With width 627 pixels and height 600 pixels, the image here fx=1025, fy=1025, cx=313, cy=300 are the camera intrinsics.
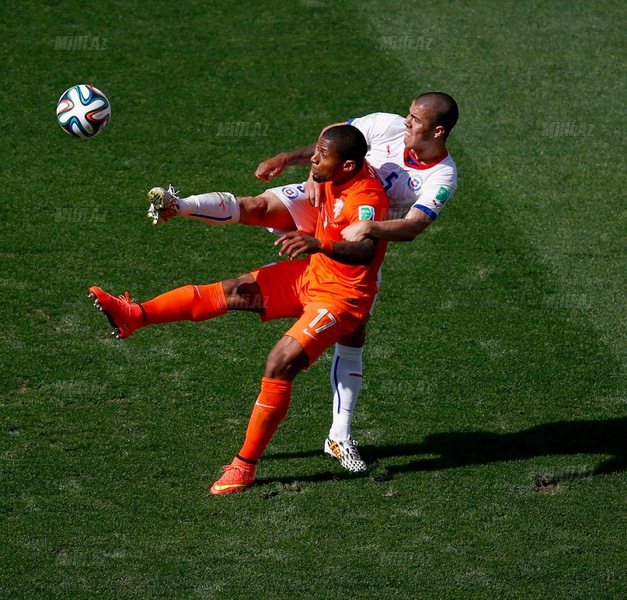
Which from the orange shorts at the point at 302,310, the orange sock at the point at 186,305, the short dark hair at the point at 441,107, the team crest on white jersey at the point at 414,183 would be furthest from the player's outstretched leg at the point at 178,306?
the short dark hair at the point at 441,107

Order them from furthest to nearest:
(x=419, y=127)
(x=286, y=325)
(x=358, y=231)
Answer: (x=286, y=325)
(x=419, y=127)
(x=358, y=231)

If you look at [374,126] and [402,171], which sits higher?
[374,126]

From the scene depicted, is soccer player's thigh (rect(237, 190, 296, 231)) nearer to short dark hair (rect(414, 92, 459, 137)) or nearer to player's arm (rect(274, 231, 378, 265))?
player's arm (rect(274, 231, 378, 265))

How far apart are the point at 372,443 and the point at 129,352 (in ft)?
7.67

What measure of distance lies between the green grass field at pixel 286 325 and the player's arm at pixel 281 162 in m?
2.00

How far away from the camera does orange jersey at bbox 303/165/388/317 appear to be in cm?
729

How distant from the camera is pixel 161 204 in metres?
6.94

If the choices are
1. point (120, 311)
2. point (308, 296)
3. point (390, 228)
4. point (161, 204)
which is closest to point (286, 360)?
point (308, 296)

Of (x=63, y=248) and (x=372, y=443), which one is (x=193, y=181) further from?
(x=372, y=443)

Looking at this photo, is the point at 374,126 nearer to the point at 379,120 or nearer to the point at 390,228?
the point at 379,120

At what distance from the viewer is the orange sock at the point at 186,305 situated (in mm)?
7559

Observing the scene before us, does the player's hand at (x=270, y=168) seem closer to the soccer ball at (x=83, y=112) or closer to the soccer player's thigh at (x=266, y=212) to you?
the soccer player's thigh at (x=266, y=212)

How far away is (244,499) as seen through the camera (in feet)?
24.1

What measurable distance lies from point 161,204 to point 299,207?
1.27 m
